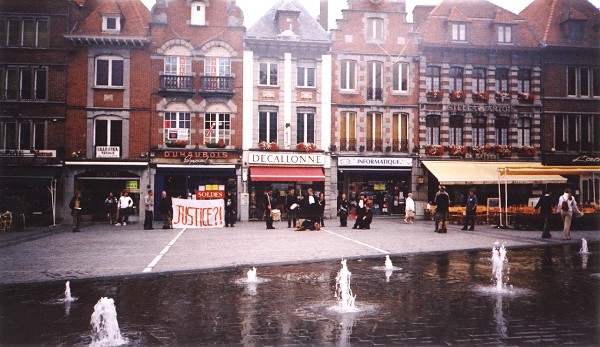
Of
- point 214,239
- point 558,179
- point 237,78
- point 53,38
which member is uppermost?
point 53,38

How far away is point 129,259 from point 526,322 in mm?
9371

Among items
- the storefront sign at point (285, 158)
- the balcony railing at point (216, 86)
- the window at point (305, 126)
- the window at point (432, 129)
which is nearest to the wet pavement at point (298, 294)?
the storefront sign at point (285, 158)

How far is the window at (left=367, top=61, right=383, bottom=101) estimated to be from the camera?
2973cm

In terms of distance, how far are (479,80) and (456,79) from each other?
62.5 inches

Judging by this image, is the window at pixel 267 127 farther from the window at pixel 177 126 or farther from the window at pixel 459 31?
the window at pixel 459 31

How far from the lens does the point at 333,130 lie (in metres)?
29.2

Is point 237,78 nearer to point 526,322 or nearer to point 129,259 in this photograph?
point 129,259

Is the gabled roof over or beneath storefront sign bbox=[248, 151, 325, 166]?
over

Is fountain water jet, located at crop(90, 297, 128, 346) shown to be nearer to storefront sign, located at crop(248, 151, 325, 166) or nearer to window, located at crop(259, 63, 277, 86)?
storefront sign, located at crop(248, 151, 325, 166)

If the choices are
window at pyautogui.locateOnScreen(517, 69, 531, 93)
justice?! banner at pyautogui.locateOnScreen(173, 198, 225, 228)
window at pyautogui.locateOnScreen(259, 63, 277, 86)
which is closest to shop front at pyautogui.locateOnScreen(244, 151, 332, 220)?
window at pyautogui.locateOnScreen(259, 63, 277, 86)

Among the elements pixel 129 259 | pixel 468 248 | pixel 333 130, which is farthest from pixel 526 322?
pixel 333 130

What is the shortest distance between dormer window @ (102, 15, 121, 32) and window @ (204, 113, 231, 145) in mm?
7207

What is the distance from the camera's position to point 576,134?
30906mm

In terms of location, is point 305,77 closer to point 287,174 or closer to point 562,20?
point 287,174
